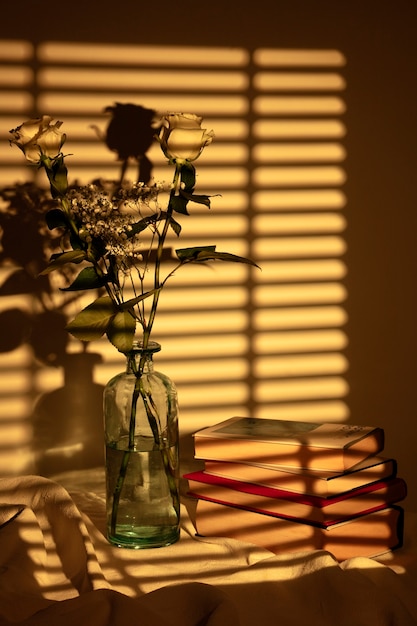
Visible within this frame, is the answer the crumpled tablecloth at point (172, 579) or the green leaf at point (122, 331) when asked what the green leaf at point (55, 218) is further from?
the crumpled tablecloth at point (172, 579)

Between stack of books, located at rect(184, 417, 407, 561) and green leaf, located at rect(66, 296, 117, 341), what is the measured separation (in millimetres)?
237

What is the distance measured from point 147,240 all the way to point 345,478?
61 cm

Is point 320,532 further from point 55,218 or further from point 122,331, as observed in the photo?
point 55,218

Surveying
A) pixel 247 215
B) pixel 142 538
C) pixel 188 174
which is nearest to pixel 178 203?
pixel 188 174

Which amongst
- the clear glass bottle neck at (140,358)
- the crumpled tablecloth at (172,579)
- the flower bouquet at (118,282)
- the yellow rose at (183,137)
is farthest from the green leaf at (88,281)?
the crumpled tablecloth at (172,579)

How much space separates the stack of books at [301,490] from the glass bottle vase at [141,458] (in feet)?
0.18

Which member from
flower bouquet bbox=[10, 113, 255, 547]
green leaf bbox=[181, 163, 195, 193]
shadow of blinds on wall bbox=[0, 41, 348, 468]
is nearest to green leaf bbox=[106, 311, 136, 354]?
flower bouquet bbox=[10, 113, 255, 547]

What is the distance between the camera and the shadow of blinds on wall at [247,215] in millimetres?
1658

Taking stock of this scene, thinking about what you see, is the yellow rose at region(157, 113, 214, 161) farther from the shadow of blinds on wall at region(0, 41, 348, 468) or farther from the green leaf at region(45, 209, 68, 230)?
the shadow of blinds on wall at region(0, 41, 348, 468)

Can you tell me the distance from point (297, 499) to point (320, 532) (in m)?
0.06

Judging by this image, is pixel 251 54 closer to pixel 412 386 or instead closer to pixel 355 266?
pixel 355 266

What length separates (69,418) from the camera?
5.51 ft

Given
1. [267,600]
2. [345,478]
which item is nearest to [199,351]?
[345,478]

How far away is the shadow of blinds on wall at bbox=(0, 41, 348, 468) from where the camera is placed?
1658 mm
